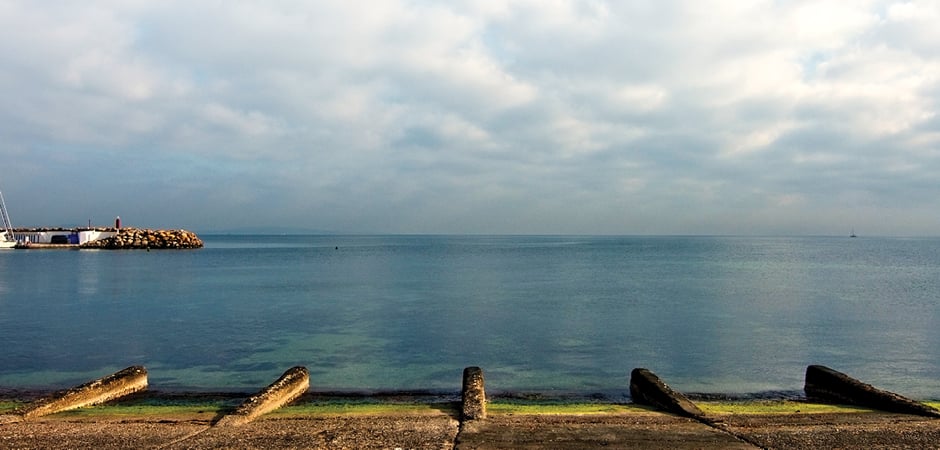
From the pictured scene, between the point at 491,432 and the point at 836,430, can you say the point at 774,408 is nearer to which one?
the point at 836,430

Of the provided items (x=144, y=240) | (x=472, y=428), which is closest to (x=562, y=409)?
(x=472, y=428)

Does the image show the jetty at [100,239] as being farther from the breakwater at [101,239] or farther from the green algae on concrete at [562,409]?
Result: the green algae on concrete at [562,409]

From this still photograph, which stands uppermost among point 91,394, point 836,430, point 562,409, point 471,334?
point 836,430

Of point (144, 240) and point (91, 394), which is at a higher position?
point (144, 240)

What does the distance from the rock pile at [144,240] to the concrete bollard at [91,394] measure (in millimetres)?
112151

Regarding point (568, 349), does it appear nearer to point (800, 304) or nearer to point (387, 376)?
point (387, 376)

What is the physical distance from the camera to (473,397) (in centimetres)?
1270

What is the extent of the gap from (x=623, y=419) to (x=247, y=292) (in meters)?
39.2

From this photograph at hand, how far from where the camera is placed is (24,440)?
1006 centimetres

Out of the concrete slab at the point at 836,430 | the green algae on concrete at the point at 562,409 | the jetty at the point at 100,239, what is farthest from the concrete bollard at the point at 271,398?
the jetty at the point at 100,239

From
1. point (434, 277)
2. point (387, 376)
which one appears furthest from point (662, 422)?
point (434, 277)

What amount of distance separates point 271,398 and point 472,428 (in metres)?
4.89

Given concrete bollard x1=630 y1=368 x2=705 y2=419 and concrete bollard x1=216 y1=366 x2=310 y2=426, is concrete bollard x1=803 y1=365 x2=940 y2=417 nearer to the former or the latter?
concrete bollard x1=630 y1=368 x2=705 y2=419

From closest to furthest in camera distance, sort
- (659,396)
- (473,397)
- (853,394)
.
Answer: (473,397)
(659,396)
(853,394)
